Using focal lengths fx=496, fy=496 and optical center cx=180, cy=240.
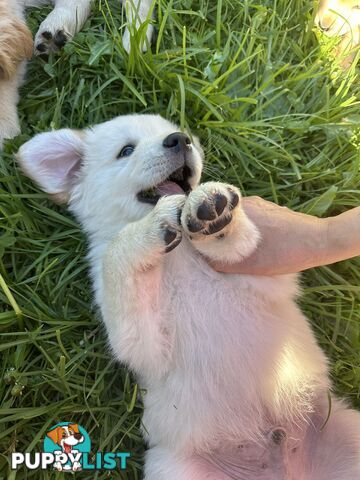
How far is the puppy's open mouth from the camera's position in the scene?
2377 mm

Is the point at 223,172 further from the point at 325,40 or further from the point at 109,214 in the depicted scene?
the point at 325,40

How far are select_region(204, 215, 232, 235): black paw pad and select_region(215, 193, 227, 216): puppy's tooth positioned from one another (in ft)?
0.12

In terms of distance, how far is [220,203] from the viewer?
196 centimetres

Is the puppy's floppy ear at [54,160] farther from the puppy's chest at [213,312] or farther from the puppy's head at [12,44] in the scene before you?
the puppy's chest at [213,312]

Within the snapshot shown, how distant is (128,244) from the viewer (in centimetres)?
210

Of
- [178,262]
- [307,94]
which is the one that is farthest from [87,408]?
[307,94]

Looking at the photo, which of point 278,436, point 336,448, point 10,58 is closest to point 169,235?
point 278,436

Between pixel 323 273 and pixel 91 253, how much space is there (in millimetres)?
1377

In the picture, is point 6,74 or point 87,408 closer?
point 87,408

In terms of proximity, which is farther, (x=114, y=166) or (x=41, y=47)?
(x=41, y=47)

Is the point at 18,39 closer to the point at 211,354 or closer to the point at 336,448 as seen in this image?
the point at 211,354

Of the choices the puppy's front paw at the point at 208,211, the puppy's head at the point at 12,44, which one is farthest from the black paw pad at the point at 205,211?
the puppy's head at the point at 12,44

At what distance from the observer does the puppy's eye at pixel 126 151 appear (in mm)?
2584

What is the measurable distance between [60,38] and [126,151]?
1.17 meters
